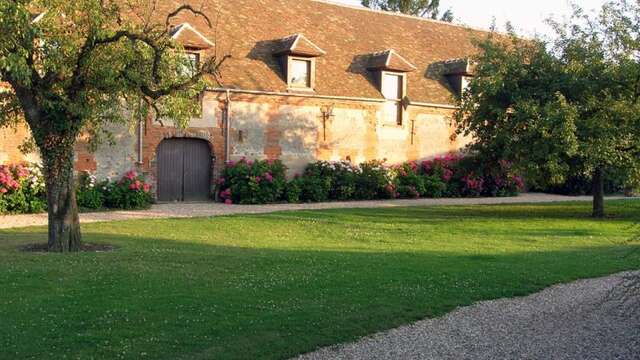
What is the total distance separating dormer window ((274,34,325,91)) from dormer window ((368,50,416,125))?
10.2 feet

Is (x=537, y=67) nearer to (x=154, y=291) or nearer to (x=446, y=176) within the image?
(x=446, y=176)

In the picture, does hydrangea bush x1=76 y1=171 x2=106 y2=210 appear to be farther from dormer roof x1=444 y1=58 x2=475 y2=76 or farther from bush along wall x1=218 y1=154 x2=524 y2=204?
dormer roof x1=444 y1=58 x2=475 y2=76

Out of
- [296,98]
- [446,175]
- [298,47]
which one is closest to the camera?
[298,47]

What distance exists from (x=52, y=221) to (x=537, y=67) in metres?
14.1

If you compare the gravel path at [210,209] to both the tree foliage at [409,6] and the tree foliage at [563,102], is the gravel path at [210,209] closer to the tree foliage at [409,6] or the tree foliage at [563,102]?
the tree foliage at [563,102]

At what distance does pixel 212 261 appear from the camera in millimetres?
11516

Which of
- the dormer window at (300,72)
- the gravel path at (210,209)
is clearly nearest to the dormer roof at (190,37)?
the dormer window at (300,72)

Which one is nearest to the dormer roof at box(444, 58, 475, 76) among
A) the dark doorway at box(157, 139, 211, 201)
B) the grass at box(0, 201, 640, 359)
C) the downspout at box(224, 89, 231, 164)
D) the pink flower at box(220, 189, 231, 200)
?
the downspout at box(224, 89, 231, 164)

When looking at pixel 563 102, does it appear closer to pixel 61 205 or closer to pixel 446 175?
pixel 446 175

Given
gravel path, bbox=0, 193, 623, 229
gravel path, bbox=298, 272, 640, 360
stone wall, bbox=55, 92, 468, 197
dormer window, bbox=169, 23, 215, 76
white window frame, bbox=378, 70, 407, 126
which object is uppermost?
dormer window, bbox=169, 23, 215, 76

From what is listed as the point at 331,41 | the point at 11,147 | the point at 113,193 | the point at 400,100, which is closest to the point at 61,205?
the point at 113,193

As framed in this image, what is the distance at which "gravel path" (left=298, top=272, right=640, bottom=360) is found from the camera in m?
6.90

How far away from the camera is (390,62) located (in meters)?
27.1

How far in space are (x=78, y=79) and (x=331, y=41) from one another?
16.9 m
